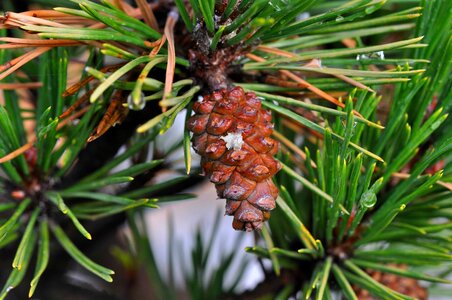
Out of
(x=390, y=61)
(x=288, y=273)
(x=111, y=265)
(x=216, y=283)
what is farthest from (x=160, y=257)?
(x=390, y=61)

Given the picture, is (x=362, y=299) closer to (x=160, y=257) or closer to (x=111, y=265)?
(x=111, y=265)

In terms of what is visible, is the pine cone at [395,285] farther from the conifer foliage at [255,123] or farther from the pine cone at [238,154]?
the pine cone at [238,154]

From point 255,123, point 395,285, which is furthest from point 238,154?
point 395,285

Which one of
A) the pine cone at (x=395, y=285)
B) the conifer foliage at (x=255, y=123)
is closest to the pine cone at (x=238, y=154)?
the conifer foliage at (x=255, y=123)

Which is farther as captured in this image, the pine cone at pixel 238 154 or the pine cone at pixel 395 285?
the pine cone at pixel 395 285

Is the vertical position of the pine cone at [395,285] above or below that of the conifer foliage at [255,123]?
below

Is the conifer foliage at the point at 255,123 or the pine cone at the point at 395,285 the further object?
the pine cone at the point at 395,285

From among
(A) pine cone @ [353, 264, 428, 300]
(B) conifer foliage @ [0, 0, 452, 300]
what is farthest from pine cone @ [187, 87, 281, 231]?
(A) pine cone @ [353, 264, 428, 300]

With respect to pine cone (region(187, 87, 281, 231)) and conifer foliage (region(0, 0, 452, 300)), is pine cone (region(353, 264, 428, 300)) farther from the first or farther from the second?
pine cone (region(187, 87, 281, 231))
